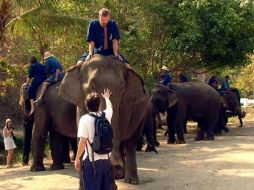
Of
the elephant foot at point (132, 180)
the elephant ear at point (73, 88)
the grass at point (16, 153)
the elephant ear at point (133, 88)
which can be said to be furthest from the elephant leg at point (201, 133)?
the elephant ear at point (73, 88)

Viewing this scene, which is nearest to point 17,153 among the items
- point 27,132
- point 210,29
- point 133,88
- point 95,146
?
point 27,132

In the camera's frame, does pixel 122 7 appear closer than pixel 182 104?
No

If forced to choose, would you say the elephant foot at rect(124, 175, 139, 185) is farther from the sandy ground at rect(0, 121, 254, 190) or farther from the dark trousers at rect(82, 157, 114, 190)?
the dark trousers at rect(82, 157, 114, 190)

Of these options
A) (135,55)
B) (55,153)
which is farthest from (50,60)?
(135,55)

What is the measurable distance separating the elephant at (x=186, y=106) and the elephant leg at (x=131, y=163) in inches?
Result: 245

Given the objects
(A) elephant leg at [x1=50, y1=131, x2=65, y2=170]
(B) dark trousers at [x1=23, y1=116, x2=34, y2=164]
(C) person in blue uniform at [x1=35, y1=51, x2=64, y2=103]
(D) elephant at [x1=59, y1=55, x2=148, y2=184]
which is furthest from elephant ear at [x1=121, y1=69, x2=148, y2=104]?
(B) dark trousers at [x1=23, y1=116, x2=34, y2=164]

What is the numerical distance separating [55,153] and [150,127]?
331 centimetres

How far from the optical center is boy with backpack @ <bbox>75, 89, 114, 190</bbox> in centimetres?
625

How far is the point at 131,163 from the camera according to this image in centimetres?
919

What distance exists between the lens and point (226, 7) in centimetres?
2088

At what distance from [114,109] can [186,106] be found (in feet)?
29.3

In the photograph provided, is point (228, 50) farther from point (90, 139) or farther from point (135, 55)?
point (90, 139)

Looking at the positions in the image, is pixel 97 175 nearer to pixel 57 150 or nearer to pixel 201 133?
pixel 57 150

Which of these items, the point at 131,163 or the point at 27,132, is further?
the point at 27,132
